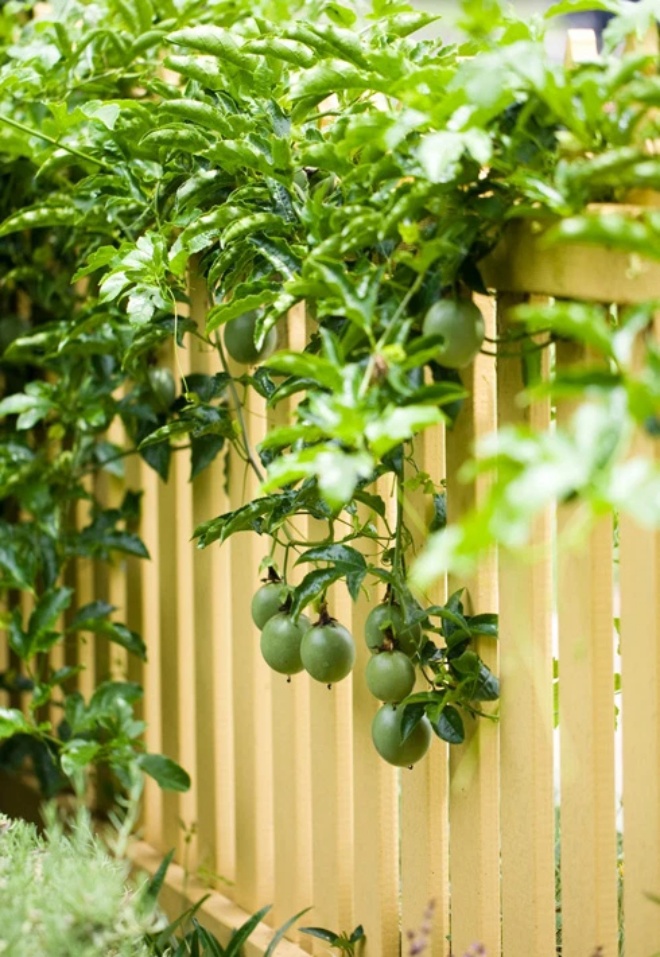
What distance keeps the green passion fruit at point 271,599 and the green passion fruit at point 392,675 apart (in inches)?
6.7

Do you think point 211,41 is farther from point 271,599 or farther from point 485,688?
point 485,688

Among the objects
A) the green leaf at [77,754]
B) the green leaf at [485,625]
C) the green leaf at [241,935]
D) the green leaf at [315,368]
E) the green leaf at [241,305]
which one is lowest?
the green leaf at [241,935]

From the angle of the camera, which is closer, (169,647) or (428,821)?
(428,821)

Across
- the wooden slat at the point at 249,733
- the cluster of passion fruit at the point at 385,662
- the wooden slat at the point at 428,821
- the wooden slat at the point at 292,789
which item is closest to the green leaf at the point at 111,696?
the wooden slat at the point at 249,733

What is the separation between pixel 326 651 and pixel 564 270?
48 centimetres

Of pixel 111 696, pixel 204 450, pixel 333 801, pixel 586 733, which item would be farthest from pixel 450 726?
pixel 111 696

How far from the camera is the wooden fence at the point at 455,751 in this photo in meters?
1.32

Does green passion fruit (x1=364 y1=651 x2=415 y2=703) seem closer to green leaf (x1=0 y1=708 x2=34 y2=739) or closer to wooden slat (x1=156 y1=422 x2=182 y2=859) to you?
green leaf (x1=0 y1=708 x2=34 y2=739)

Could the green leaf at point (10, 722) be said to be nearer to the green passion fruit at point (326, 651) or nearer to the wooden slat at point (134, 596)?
the wooden slat at point (134, 596)

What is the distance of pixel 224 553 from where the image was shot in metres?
2.14

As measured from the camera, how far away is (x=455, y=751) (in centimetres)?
158

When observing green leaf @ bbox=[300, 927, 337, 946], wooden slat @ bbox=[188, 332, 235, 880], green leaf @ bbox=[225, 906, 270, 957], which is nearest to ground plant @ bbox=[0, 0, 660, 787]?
wooden slat @ bbox=[188, 332, 235, 880]

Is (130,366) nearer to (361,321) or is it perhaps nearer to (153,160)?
(153,160)

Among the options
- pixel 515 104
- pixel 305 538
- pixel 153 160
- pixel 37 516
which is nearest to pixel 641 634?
pixel 515 104
